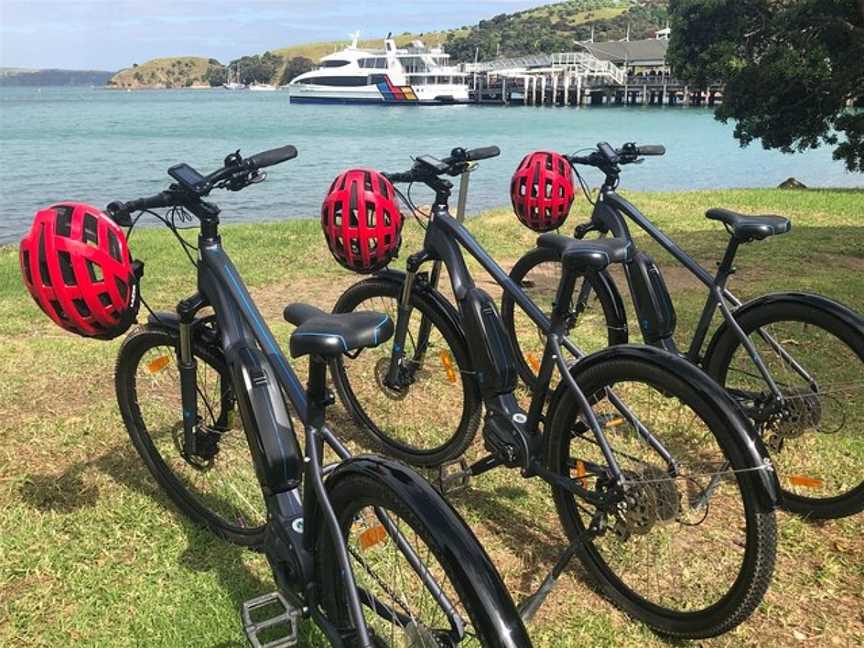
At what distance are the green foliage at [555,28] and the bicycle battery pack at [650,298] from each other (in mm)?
111405

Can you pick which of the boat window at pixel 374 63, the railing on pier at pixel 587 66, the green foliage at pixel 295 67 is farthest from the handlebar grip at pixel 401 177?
the green foliage at pixel 295 67

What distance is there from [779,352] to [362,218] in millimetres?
2154

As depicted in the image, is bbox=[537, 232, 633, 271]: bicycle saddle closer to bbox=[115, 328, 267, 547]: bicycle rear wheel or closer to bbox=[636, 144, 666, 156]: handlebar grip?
bbox=[115, 328, 267, 547]: bicycle rear wheel

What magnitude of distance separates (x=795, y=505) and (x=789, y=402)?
53 centimetres

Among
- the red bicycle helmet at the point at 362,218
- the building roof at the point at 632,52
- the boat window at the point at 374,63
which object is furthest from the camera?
the building roof at the point at 632,52

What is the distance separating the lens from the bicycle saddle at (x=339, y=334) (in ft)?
6.68

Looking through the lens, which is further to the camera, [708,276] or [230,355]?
[708,276]

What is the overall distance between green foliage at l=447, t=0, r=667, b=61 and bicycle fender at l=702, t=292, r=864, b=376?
367 feet

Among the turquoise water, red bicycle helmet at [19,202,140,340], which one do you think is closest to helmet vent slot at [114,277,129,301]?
red bicycle helmet at [19,202,140,340]

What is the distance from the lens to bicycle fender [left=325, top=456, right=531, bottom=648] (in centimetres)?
182

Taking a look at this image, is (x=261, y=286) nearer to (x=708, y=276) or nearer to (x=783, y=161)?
(x=708, y=276)

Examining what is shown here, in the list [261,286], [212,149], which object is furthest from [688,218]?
[212,149]

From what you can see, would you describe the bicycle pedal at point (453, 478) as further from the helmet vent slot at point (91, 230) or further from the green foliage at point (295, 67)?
A: the green foliage at point (295, 67)

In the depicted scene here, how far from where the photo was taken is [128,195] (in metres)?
21.6
